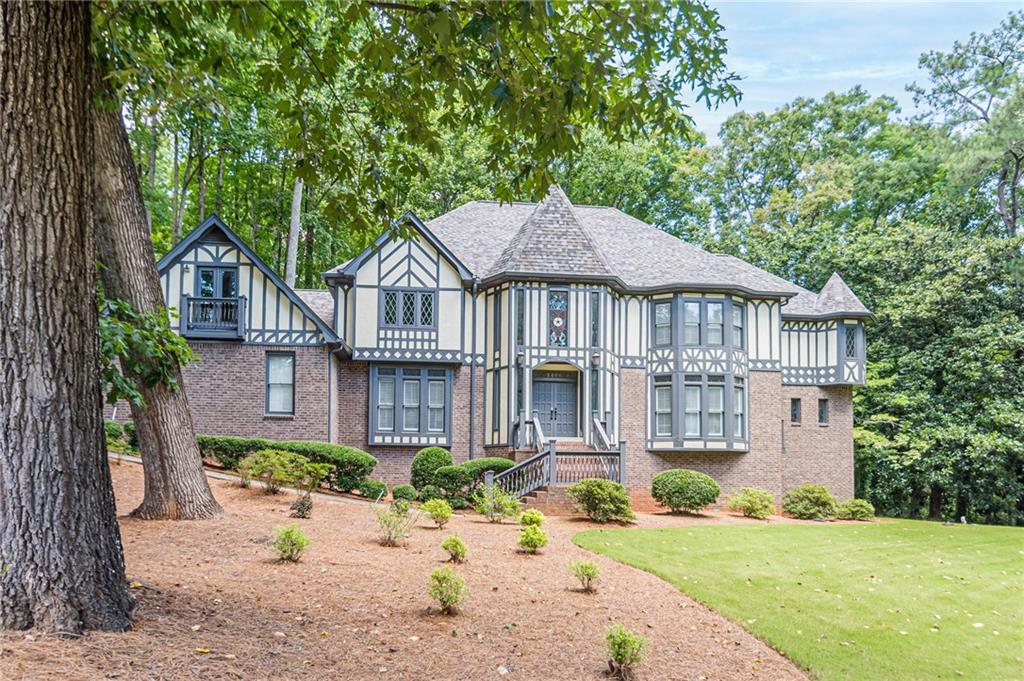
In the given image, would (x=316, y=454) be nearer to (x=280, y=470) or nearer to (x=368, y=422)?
(x=280, y=470)

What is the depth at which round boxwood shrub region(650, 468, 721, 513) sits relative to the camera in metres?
19.2

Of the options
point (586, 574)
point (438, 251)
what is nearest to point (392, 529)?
point (586, 574)

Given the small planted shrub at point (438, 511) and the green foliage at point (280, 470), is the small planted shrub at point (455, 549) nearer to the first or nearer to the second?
the small planted shrub at point (438, 511)

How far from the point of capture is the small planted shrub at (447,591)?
7.73 metres

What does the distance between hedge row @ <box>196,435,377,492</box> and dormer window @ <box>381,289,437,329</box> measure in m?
5.35

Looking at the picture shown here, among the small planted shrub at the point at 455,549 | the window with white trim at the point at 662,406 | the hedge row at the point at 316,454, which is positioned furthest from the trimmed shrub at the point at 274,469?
the window with white trim at the point at 662,406

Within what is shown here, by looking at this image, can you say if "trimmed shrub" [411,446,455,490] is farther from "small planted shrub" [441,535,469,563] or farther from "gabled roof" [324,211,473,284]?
"small planted shrub" [441,535,469,563]

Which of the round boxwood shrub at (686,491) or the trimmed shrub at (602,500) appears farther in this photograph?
the round boxwood shrub at (686,491)

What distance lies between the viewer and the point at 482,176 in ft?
112

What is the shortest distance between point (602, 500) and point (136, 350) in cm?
932

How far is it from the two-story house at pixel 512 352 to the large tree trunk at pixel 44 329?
54.5 ft

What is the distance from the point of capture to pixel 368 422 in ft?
77.2

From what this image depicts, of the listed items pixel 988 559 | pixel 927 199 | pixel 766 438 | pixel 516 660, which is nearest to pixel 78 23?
pixel 516 660

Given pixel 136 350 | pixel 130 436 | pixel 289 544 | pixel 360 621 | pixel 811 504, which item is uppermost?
pixel 136 350
